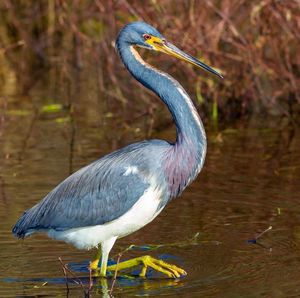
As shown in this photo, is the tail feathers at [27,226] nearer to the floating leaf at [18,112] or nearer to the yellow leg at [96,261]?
the yellow leg at [96,261]

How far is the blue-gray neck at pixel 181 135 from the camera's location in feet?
24.2

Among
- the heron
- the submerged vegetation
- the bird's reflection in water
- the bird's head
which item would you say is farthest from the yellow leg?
the submerged vegetation

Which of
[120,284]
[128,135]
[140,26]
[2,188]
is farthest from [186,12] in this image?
[120,284]

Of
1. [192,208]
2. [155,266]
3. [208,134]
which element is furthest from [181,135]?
[208,134]

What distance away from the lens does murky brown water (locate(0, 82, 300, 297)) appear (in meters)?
7.14

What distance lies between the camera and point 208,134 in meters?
11.8

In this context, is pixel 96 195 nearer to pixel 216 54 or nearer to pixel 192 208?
pixel 192 208

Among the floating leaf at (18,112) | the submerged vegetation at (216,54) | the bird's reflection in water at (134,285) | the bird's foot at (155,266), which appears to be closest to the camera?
the bird's reflection in water at (134,285)

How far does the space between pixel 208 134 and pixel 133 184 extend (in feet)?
15.2

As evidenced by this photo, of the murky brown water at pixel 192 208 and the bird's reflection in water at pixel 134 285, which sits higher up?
the murky brown water at pixel 192 208

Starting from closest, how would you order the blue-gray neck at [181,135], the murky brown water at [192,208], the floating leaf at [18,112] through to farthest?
the murky brown water at [192,208]
the blue-gray neck at [181,135]
the floating leaf at [18,112]

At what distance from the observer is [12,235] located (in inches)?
329

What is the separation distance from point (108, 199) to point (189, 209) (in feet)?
5.91

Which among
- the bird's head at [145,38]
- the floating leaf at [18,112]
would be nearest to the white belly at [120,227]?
the bird's head at [145,38]
